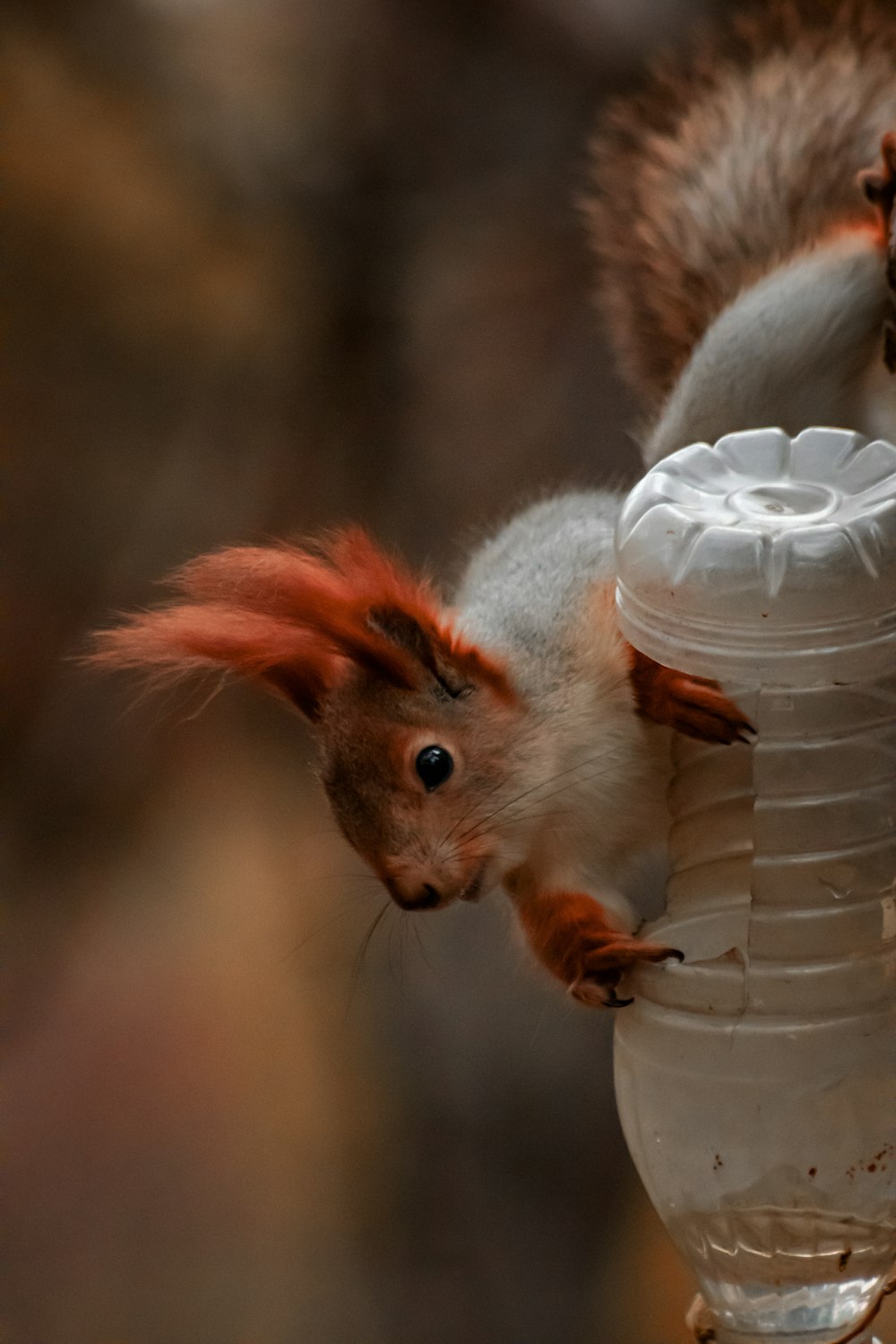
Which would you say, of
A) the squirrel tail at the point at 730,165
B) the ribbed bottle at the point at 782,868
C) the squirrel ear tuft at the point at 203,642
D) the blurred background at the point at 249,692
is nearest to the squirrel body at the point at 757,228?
the squirrel tail at the point at 730,165

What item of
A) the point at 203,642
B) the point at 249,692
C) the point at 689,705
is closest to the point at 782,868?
the point at 689,705

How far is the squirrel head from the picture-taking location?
81cm

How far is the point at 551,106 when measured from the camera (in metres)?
1.56

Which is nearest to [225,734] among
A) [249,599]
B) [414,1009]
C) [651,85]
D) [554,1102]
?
[414,1009]

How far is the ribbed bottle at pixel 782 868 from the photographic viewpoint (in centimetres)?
69

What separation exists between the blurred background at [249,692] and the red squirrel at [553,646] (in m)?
0.54

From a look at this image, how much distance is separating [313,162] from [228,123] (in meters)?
0.09

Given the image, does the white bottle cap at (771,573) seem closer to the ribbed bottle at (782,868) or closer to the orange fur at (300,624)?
the ribbed bottle at (782,868)

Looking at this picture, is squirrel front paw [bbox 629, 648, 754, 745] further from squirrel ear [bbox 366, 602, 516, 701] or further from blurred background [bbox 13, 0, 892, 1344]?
blurred background [bbox 13, 0, 892, 1344]

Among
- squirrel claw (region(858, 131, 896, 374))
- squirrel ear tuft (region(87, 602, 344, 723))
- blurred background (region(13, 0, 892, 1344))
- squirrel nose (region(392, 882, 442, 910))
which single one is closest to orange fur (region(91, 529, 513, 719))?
squirrel ear tuft (region(87, 602, 344, 723))

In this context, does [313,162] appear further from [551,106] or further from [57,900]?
[57,900]

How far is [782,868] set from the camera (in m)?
0.72

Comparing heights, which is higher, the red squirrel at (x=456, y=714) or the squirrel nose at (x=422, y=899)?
the red squirrel at (x=456, y=714)

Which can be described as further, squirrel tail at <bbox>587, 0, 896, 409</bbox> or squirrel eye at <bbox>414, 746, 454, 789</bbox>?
squirrel tail at <bbox>587, 0, 896, 409</bbox>
